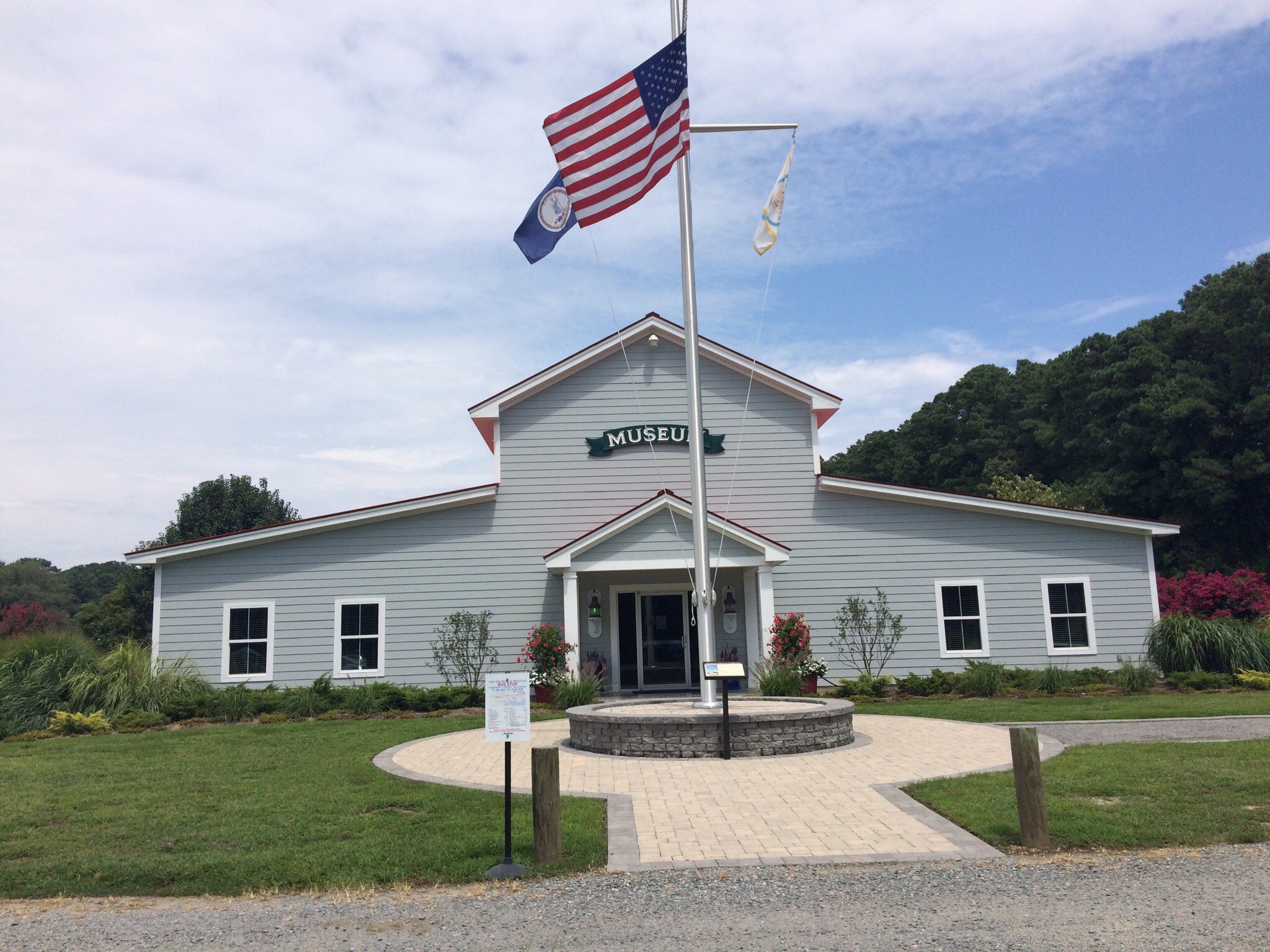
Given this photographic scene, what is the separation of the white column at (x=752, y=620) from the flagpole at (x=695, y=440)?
6991mm

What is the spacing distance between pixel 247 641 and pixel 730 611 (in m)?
9.87

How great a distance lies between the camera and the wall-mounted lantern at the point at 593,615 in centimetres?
2023

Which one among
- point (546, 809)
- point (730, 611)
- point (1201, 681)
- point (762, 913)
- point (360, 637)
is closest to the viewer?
point (762, 913)

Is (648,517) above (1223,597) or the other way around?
above

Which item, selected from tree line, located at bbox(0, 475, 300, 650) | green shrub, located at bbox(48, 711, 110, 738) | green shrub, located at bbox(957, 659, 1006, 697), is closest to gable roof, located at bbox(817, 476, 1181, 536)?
green shrub, located at bbox(957, 659, 1006, 697)

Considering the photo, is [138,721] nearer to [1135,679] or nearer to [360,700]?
[360,700]

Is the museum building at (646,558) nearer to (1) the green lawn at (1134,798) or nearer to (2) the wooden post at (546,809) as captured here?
(1) the green lawn at (1134,798)

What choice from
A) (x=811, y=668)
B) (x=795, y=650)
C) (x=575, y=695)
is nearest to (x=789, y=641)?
(x=795, y=650)

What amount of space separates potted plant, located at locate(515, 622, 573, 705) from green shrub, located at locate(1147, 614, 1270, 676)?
39.1 feet

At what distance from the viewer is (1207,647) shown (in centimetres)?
1936

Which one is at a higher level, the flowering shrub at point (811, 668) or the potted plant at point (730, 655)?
the potted plant at point (730, 655)

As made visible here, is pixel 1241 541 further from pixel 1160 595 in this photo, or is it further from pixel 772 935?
pixel 772 935

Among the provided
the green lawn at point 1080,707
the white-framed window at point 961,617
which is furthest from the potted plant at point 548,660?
the white-framed window at point 961,617

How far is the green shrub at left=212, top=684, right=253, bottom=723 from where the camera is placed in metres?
16.8
